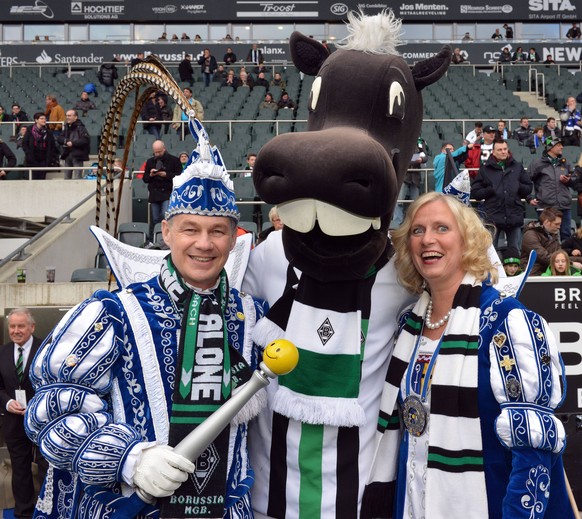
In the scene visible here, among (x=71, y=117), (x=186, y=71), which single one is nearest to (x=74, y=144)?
(x=71, y=117)

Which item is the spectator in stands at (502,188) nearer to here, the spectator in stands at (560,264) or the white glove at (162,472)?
the spectator in stands at (560,264)

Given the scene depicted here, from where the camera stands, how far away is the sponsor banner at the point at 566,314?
A: 4617mm

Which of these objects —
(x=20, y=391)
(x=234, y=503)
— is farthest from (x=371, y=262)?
(x=20, y=391)

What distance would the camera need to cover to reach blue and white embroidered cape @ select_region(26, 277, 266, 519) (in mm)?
2736

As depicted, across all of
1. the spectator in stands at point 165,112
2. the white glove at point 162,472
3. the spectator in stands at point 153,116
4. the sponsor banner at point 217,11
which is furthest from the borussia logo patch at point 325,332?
the sponsor banner at point 217,11

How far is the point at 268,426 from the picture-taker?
318cm

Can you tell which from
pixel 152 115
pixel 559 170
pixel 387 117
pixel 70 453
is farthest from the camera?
pixel 152 115

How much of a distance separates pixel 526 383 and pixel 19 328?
4.89 meters

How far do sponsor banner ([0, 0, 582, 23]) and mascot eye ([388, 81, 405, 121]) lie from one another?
24.5 metres

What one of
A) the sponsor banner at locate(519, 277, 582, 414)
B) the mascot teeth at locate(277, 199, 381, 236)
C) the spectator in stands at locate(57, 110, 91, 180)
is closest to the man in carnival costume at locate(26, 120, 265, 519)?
the mascot teeth at locate(277, 199, 381, 236)

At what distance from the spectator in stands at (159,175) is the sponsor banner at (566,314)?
17.5ft

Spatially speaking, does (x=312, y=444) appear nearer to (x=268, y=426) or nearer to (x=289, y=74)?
(x=268, y=426)

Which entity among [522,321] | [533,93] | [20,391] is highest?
[533,93]

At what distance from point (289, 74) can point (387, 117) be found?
17.6m
